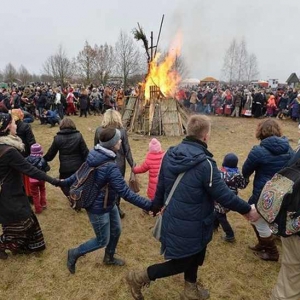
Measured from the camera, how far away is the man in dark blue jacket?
8.71ft

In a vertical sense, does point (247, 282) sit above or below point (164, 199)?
below

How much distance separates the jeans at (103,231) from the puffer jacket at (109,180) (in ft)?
0.46

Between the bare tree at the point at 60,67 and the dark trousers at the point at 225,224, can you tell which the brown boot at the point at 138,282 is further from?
the bare tree at the point at 60,67

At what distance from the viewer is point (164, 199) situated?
3.10 metres

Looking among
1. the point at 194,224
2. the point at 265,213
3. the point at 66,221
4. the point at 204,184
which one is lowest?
the point at 66,221

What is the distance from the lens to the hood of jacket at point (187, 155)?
2.63 metres

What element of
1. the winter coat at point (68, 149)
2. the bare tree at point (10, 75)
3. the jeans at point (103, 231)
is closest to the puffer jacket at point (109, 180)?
the jeans at point (103, 231)

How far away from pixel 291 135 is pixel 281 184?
477 inches

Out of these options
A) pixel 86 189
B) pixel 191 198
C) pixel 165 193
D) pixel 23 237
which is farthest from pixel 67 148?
pixel 191 198

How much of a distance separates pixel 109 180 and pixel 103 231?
27.5 inches

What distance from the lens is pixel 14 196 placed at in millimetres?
3738

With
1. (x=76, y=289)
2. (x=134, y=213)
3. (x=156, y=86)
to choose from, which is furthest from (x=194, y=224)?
(x=156, y=86)

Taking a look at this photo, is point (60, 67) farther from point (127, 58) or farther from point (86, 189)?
point (86, 189)

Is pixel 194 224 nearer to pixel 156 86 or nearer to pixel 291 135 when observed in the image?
pixel 156 86
